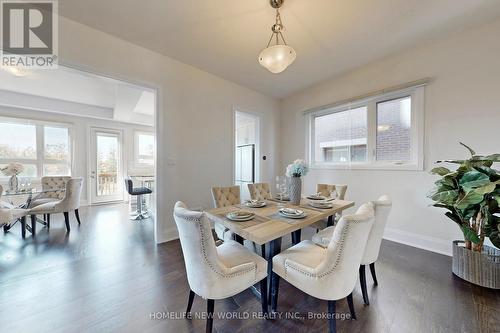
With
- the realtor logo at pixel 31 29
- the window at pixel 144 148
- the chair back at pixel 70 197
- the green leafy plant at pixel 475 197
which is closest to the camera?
the green leafy plant at pixel 475 197

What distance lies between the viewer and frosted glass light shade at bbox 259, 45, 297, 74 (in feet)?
5.65

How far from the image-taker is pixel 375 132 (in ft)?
10.3

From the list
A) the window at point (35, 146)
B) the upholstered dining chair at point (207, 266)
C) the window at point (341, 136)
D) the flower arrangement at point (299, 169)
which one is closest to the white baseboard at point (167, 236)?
the upholstered dining chair at point (207, 266)

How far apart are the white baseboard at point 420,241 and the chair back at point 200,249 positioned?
3029 mm

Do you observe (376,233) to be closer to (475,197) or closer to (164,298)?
(475,197)

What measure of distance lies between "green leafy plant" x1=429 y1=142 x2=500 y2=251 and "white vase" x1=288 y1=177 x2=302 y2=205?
4.73 ft

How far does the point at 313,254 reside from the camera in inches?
57.8

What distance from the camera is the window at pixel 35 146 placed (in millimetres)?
4238

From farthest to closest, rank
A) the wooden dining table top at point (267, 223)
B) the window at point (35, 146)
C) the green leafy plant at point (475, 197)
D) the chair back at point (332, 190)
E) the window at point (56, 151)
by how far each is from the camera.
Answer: the window at point (56, 151)
the window at point (35, 146)
the chair back at point (332, 190)
the green leafy plant at point (475, 197)
the wooden dining table top at point (267, 223)

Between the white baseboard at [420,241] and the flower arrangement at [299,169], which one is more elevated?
the flower arrangement at [299,169]

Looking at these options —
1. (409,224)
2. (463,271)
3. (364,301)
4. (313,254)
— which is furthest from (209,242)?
(409,224)

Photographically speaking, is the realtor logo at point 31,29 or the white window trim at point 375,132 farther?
the white window trim at point 375,132

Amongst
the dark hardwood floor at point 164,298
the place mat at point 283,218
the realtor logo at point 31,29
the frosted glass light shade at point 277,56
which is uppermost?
the realtor logo at point 31,29

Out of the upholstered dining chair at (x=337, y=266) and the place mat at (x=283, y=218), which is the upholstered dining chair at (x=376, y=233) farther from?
the place mat at (x=283, y=218)
